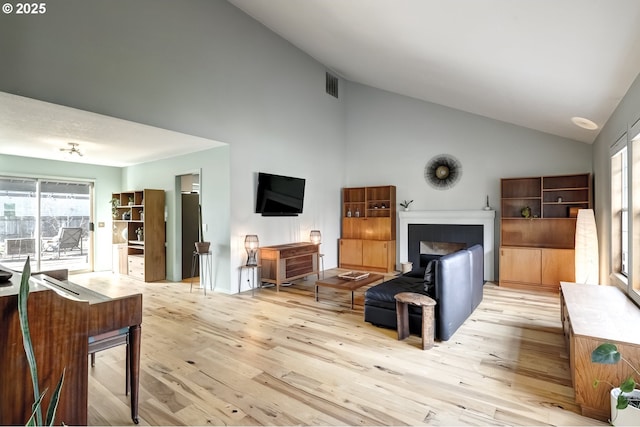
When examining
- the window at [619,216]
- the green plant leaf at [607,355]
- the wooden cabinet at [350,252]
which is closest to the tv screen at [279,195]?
the wooden cabinet at [350,252]

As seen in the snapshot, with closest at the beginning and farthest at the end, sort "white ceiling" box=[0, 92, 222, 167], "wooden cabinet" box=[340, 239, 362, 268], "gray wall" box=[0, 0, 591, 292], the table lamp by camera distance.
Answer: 1. "gray wall" box=[0, 0, 591, 292]
2. "white ceiling" box=[0, 92, 222, 167]
3. the table lamp
4. "wooden cabinet" box=[340, 239, 362, 268]

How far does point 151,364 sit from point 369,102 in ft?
22.7

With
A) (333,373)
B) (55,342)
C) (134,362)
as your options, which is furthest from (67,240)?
(333,373)

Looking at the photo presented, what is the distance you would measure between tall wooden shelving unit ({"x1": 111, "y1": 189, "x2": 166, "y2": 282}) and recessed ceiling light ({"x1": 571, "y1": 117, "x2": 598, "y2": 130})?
700 cm

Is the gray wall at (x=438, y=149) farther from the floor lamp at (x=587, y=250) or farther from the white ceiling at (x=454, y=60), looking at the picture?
the floor lamp at (x=587, y=250)

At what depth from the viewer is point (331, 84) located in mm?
7836

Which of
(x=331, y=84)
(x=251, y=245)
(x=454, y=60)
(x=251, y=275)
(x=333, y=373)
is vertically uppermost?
(x=331, y=84)

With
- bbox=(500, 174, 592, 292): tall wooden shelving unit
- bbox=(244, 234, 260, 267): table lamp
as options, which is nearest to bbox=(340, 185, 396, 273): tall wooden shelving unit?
bbox=(500, 174, 592, 292): tall wooden shelving unit

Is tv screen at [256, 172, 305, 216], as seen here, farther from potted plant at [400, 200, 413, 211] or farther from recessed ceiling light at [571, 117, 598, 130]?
recessed ceiling light at [571, 117, 598, 130]

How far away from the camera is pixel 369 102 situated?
25.9 feet

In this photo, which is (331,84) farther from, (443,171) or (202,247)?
(202,247)

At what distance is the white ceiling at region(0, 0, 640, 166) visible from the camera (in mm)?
2316

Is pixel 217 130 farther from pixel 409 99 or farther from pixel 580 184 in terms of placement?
pixel 580 184

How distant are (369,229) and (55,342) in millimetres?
6559
